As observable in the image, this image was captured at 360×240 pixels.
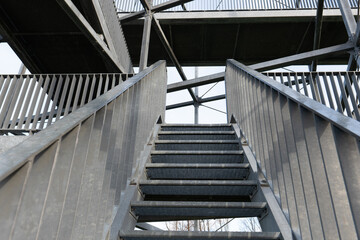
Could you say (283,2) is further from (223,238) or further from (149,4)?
(223,238)

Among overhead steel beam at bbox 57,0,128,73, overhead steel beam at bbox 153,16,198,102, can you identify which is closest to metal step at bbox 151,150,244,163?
overhead steel beam at bbox 57,0,128,73

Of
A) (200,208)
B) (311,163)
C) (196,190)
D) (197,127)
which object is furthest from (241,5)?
(311,163)

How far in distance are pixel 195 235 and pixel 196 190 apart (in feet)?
1.86

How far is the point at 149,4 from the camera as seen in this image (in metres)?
5.97

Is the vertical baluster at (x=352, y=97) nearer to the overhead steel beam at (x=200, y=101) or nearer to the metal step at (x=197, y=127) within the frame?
the metal step at (x=197, y=127)

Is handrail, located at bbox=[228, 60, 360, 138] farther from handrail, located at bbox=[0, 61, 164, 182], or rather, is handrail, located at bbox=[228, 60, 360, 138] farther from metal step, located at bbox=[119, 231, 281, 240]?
handrail, located at bbox=[0, 61, 164, 182]

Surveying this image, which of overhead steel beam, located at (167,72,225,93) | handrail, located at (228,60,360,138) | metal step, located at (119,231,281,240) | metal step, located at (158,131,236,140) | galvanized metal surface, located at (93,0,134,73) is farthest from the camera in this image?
overhead steel beam, located at (167,72,225,93)

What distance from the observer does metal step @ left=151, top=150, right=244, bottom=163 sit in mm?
2453

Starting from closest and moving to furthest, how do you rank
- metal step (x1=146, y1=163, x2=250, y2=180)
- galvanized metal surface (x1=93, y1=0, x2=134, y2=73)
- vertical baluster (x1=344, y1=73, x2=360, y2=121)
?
metal step (x1=146, y1=163, x2=250, y2=180)
vertical baluster (x1=344, y1=73, x2=360, y2=121)
galvanized metal surface (x1=93, y1=0, x2=134, y2=73)

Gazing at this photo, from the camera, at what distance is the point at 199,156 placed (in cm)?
247

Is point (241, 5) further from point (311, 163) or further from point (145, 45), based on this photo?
point (311, 163)

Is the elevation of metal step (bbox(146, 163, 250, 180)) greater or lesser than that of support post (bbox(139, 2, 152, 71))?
lesser

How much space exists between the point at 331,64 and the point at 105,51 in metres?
7.85

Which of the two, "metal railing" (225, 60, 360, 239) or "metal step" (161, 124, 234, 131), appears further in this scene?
"metal step" (161, 124, 234, 131)
